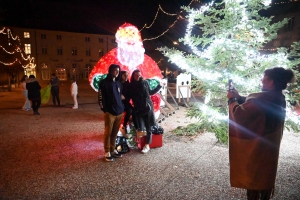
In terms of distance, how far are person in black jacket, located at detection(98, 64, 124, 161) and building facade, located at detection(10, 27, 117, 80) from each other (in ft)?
115

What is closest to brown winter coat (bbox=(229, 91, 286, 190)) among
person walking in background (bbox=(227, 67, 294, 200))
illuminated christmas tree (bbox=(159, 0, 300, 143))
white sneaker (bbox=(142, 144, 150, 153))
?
person walking in background (bbox=(227, 67, 294, 200))

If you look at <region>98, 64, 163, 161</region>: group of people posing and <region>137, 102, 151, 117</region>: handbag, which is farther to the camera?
<region>137, 102, 151, 117</region>: handbag

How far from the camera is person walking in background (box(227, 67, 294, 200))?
223 centimetres

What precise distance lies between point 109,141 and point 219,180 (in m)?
2.23

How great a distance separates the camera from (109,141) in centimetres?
482

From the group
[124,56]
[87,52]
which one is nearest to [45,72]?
[87,52]

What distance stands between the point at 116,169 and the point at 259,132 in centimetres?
292

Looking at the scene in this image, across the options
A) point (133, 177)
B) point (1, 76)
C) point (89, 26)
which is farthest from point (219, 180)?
point (89, 26)

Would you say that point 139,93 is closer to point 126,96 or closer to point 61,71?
point 126,96

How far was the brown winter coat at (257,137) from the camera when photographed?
2225 millimetres

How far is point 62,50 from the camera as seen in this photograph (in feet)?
130

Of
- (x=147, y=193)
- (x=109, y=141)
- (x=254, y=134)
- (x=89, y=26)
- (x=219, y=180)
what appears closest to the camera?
(x=254, y=134)

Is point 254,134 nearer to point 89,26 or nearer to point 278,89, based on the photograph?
point 278,89

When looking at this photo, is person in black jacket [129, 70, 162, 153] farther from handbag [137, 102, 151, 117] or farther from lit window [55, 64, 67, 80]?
lit window [55, 64, 67, 80]
